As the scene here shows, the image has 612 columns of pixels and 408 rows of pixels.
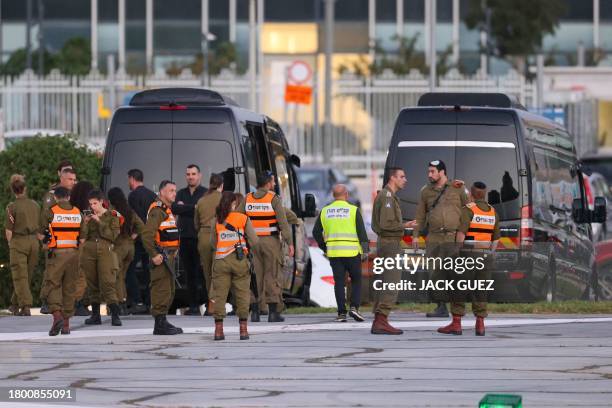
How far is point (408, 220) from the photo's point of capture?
21.9 meters

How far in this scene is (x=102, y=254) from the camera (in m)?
→ 19.7

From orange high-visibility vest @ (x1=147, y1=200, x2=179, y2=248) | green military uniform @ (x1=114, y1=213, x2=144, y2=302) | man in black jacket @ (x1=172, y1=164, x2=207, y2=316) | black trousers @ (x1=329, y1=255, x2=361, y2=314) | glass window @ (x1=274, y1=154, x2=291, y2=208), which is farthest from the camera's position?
glass window @ (x1=274, y1=154, x2=291, y2=208)

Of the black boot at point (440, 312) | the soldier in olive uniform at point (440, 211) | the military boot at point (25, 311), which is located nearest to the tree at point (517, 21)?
the military boot at point (25, 311)

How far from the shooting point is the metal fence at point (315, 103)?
49.2 meters

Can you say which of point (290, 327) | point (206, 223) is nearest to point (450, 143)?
point (206, 223)

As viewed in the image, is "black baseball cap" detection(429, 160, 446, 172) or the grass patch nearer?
"black baseball cap" detection(429, 160, 446, 172)

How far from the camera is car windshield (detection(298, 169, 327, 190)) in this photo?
142ft

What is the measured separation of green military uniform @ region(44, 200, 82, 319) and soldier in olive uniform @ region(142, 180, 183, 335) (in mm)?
789

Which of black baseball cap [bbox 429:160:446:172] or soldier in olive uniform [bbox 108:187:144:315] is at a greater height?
black baseball cap [bbox 429:160:446:172]

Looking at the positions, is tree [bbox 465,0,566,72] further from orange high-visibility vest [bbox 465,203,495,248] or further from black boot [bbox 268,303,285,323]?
orange high-visibility vest [bbox 465,203,495,248]

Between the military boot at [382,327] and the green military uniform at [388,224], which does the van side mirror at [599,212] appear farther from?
the military boot at [382,327]

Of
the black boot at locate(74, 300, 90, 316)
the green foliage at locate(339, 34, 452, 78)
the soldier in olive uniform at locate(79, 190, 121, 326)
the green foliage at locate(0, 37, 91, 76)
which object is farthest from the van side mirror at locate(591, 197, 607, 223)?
the green foliage at locate(0, 37, 91, 76)

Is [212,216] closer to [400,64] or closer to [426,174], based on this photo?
[426,174]

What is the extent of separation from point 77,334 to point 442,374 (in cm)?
544
